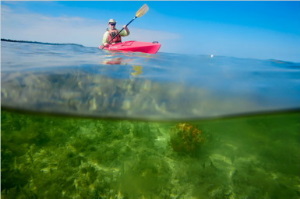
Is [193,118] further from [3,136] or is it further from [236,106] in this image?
[3,136]

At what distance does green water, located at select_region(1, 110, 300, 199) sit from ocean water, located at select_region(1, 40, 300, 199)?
1.2 inches

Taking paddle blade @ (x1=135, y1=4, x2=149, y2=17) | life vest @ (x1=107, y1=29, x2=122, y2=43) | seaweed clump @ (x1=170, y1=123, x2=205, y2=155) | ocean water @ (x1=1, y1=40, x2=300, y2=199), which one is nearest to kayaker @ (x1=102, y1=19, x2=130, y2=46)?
life vest @ (x1=107, y1=29, x2=122, y2=43)

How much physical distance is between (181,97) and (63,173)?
13.7 ft

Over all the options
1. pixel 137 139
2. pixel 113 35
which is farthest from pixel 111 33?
pixel 137 139

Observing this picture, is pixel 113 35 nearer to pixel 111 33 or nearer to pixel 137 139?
pixel 111 33

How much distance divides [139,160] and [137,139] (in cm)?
79

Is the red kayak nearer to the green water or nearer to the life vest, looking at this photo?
the life vest

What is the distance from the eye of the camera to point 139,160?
616 centimetres

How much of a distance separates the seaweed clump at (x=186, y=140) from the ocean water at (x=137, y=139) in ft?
0.11

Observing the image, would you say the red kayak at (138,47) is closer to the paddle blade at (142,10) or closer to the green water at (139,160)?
the paddle blade at (142,10)

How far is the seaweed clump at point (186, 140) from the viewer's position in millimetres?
6352

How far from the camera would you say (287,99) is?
6.86 metres

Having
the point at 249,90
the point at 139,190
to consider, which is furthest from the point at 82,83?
the point at 249,90

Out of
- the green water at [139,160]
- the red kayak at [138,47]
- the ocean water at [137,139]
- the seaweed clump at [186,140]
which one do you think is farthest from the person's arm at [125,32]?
the seaweed clump at [186,140]
